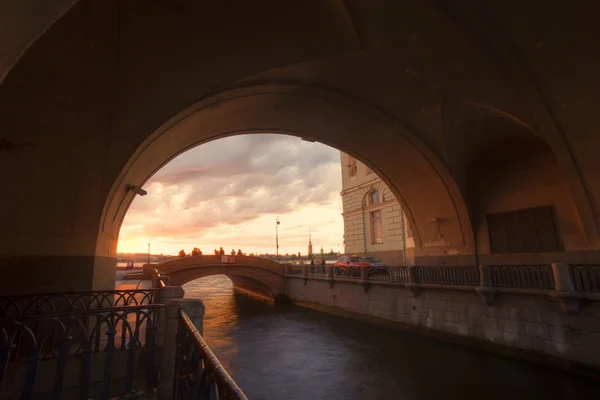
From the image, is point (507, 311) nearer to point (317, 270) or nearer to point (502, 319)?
point (502, 319)

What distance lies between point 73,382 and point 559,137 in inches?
582

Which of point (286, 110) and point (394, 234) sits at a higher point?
point (286, 110)

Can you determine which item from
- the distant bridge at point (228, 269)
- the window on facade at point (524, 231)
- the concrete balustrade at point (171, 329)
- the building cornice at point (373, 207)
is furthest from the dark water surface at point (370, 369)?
the building cornice at point (373, 207)

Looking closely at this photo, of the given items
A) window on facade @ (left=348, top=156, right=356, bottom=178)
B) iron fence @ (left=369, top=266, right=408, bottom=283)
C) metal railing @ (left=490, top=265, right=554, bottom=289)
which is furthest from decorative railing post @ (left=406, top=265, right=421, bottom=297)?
window on facade @ (left=348, top=156, right=356, bottom=178)

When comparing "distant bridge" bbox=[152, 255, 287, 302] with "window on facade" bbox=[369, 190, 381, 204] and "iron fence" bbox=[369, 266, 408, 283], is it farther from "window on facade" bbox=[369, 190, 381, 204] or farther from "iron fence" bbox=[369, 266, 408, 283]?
"iron fence" bbox=[369, 266, 408, 283]

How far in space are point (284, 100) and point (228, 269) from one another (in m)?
17.6

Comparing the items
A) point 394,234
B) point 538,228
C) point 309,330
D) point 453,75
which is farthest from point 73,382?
point 394,234

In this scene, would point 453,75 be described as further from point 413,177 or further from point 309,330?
point 309,330

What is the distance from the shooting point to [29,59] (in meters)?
6.59

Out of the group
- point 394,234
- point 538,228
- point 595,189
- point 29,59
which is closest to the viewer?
point 29,59

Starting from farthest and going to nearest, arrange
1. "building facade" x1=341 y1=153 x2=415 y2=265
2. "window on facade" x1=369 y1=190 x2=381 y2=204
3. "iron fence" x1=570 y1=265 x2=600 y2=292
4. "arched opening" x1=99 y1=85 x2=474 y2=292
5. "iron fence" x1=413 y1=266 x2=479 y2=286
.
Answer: "window on facade" x1=369 y1=190 x2=381 y2=204, "building facade" x1=341 y1=153 x2=415 y2=265, "iron fence" x1=413 y1=266 x2=479 y2=286, "arched opening" x1=99 y1=85 x2=474 y2=292, "iron fence" x1=570 y1=265 x2=600 y2=292

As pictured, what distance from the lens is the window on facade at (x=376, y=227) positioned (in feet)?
87.3

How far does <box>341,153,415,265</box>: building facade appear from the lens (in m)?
24.0

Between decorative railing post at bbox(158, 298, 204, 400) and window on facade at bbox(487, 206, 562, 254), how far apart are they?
14244mm
